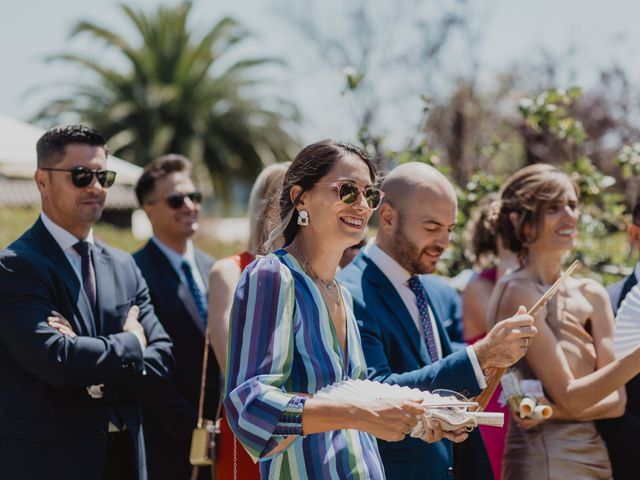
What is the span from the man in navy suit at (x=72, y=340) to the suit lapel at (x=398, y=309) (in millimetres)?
1158

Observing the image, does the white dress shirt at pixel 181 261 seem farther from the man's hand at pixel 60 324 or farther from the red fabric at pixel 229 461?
the man's hand at pixel 60 324

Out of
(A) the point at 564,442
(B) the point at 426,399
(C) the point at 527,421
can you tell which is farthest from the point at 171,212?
(B) the point at 426,399

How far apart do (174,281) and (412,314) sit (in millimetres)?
2055

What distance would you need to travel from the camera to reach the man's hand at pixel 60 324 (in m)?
3.78

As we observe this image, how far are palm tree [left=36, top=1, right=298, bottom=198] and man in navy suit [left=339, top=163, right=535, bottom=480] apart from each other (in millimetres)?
21932

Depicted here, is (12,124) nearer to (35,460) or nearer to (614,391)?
(35,460)

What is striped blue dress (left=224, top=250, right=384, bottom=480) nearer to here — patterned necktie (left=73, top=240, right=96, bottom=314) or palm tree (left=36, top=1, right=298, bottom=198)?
patterned necktie (left=73, top=240, right=96, bottom=314)

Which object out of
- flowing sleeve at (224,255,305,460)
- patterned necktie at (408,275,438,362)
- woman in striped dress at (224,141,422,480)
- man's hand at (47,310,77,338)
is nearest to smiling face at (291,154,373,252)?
woman in striped dress at (224,141,422,480)

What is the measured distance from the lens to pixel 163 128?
25.4 metres

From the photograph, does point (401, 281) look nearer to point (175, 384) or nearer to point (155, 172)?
point (175, 384)

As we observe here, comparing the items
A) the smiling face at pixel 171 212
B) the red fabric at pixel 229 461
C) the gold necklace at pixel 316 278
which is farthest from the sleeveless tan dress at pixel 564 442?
the smiling face at pixel 171 212

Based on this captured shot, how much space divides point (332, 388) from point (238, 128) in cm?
2421

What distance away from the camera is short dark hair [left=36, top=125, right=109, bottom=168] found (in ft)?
13.8

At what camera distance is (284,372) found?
2.63m
